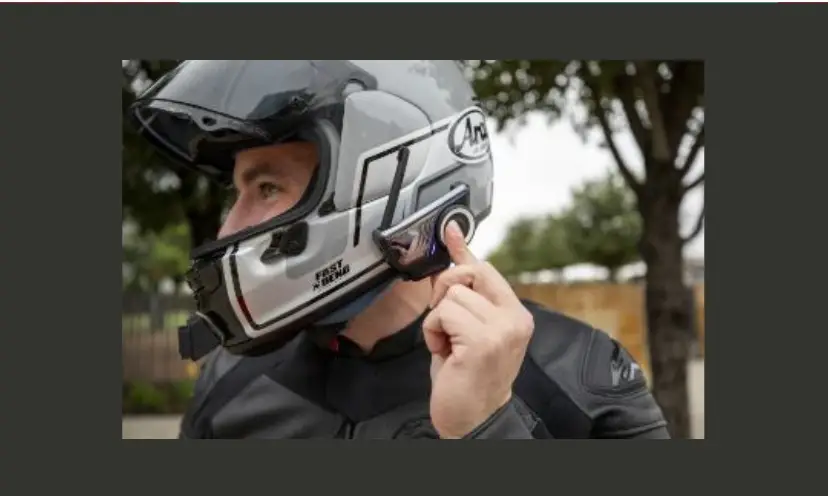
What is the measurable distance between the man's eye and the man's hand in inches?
14.6

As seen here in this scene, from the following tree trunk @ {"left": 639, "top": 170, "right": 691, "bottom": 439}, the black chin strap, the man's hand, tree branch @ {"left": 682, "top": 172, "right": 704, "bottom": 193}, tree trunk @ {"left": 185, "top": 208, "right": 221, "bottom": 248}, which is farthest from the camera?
tree trunk @ {"left": 185, "top": 208, "right": 221, "bottom": 248}

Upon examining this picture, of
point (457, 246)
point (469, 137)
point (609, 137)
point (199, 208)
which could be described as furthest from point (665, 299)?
point (199, 208)

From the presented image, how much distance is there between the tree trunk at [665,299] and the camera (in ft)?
9.55

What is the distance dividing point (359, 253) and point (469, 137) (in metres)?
0.32

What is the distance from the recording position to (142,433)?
2268 millimetres

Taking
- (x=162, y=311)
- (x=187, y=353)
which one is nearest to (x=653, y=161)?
(x=187, y=353)

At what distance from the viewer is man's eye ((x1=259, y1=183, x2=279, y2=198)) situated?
1.62m

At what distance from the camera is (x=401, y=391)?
1.67m

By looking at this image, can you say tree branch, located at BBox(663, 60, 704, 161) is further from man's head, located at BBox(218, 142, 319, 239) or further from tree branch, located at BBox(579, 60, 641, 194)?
man's head, located at BBox(218, 142, 319, 239)

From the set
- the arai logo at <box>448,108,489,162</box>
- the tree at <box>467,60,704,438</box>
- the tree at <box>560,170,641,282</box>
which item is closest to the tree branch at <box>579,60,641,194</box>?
the tree at <box>467,60,704,438</box>

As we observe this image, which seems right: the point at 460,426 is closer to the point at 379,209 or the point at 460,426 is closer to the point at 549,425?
the point at 549,425

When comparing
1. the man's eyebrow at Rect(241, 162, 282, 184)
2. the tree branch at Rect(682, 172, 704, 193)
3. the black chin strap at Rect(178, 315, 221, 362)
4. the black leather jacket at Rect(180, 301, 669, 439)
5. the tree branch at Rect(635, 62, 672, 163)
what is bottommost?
the black leather jacket at Rect(180, 301, 669, 439)

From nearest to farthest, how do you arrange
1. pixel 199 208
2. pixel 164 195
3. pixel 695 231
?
pixel 695 231 < pixel 199 208 < pixel 164 195

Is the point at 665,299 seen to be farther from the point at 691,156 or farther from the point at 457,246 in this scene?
the point at 457,246
